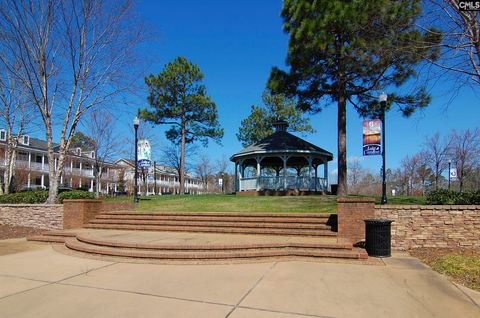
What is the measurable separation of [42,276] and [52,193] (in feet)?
30.1

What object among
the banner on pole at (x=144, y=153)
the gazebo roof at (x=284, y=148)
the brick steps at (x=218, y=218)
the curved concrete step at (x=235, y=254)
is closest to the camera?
the curved concrete step at (x=235, y=254)

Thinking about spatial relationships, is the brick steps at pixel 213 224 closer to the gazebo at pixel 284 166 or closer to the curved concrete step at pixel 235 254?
the curved concrete step at pixel 235 254

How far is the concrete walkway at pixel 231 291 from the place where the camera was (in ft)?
14.5

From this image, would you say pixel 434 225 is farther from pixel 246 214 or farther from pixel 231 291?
pixel 231 291

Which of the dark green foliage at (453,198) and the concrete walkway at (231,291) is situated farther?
the dark green foliage at (453,198)

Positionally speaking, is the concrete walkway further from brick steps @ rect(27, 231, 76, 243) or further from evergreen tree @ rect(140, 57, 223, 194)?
evergreen tree @ rect(140, 57, 223, 194)

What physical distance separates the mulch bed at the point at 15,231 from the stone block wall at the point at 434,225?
11792 millimetres

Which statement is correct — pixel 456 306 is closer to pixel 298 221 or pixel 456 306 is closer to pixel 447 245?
pixel 447 245

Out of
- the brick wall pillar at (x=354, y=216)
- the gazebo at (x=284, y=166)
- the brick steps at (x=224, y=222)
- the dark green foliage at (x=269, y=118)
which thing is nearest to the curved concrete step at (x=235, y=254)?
the brick wall pillar at (x=354, y=216)

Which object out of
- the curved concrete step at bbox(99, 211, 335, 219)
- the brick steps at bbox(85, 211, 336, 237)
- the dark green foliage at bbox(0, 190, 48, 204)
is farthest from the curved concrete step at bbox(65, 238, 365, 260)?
the dark green foliage at bbox(0, 190, 48, 204)

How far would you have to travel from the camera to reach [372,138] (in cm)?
1205

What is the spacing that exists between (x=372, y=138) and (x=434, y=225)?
3952mm

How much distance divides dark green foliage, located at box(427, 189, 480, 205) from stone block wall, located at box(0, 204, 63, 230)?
12.6m

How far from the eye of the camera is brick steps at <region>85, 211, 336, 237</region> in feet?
31.8
